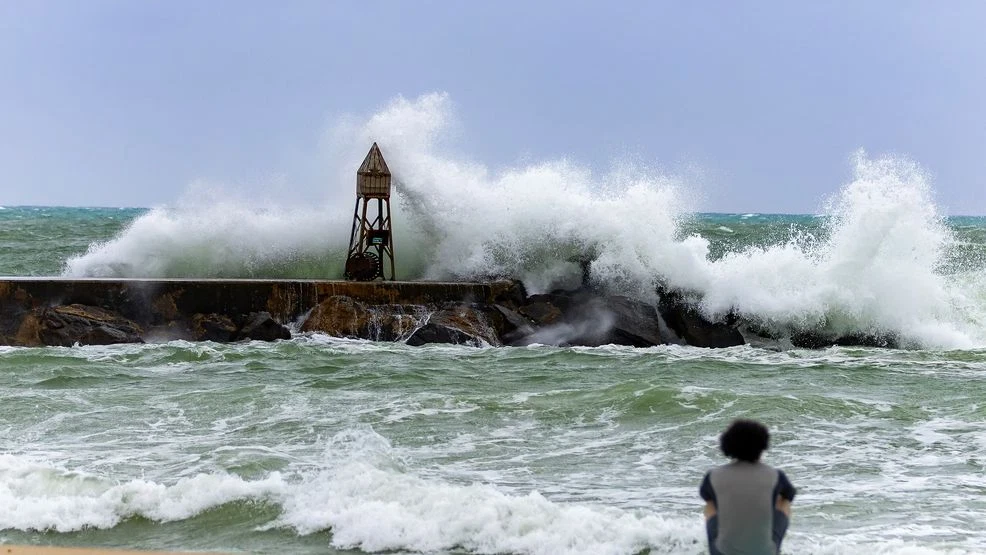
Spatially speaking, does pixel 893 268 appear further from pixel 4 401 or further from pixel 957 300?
pixel 4 401

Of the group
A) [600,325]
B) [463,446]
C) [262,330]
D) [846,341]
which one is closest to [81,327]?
[262,330]

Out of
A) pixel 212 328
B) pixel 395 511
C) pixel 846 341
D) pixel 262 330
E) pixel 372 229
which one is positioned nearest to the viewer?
pixel 395 511

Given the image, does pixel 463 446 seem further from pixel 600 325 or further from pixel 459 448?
pixel 600 325

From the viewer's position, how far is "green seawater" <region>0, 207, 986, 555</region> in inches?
239

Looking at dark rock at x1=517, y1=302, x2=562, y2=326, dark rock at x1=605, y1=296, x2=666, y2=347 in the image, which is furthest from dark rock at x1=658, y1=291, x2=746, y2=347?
dark rock at x1=517, y1=302, x2=562, y2=326

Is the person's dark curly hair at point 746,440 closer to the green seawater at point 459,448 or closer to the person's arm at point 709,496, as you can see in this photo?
the person's arm at point 709,496

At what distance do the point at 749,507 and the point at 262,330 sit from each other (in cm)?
1052

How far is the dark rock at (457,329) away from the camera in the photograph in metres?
13.9

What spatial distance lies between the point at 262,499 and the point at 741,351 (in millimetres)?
8510

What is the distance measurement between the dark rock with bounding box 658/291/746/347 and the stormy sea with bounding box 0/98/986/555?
29 cm

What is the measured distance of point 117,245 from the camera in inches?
702

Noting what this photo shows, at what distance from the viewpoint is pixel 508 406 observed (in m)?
9.66

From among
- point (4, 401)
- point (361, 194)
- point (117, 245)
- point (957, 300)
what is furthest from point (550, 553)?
point (117, 245)

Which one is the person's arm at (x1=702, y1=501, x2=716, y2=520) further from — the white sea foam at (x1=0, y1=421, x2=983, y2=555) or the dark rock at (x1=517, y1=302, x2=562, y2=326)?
the dark rock at (x1=517, y1=302, x2=562, y2=326)
